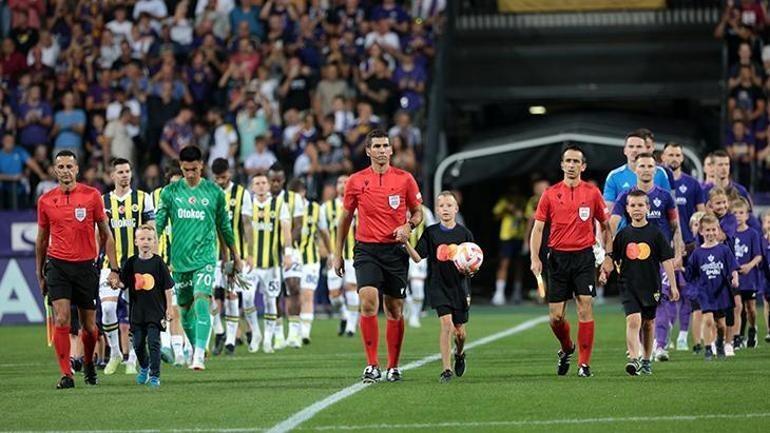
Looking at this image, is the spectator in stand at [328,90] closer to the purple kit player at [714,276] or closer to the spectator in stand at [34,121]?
the spectator in stand at [34,121]

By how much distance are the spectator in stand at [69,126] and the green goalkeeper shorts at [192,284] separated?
46.3 ft

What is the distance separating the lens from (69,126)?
30422 millimetres

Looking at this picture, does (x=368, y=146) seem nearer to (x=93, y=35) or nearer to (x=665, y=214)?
(x=665, y=214)

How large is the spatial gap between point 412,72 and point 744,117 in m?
5.93

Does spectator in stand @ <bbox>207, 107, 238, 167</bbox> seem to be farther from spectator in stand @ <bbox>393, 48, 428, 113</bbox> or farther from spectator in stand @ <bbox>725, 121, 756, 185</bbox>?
spectator in stand @ <bbox>725, 121, 756, 185</bbox>

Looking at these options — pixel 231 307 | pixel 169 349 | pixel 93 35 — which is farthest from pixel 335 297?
pixel 93 35

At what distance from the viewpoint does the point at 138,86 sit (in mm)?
31141

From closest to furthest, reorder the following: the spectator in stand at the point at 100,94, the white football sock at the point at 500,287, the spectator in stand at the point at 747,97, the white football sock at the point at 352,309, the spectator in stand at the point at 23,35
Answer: the white football sock at the point at 352,309 → the spectator in stand at the point at 747,97 → the white football sock at the point at 500,287 → the spectator in stand at the point at 100,94 → the spectator in stand at the point at 23,35

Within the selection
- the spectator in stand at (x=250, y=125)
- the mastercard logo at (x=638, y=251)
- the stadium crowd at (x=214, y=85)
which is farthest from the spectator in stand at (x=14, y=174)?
the mastercard logo at (x=638, y=251)

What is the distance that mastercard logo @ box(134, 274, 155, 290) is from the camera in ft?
50.5

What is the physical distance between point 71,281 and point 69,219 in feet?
1.86

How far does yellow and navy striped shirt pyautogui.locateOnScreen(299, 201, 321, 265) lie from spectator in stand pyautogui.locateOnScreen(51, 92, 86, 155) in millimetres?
8646

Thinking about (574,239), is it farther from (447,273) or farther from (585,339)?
(447,273)

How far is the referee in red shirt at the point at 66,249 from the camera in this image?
15328mm
